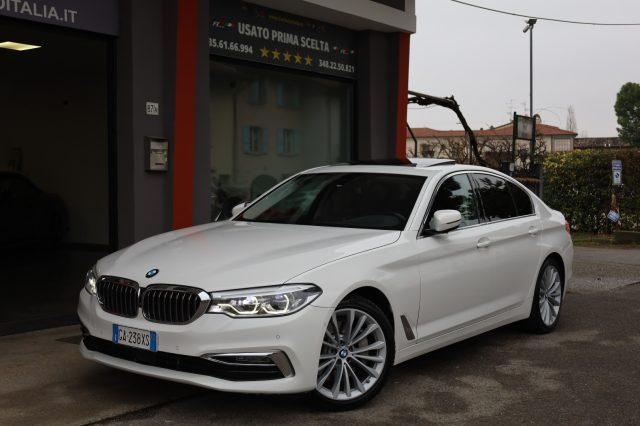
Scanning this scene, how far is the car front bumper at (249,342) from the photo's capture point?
4.39 m

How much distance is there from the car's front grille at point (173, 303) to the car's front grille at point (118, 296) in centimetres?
11

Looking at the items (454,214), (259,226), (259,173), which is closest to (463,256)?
(454,214)

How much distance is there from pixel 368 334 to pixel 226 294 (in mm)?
1010

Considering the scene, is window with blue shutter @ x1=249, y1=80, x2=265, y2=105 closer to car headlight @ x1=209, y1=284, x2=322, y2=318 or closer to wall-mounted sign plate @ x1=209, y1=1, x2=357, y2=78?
wall-mounted sign plate @ x1=209, y1=1, x2=357, y2=78

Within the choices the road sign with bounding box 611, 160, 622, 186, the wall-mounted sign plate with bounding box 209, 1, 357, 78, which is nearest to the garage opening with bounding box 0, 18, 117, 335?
the wall-mounted sign plate with bounding box 209, 1, 357, 78

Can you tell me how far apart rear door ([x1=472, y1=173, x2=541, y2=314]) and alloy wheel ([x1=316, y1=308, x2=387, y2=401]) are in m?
1.44

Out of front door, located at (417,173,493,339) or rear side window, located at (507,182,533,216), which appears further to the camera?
rear side window, located at (507,182,533,216)

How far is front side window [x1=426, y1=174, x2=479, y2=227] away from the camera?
6.02m

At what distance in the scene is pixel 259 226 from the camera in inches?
235

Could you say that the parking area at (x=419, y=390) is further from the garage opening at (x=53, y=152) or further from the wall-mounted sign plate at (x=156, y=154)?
the garage opening at (x=53, y=152)

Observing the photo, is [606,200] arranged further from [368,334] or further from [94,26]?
[368,334]

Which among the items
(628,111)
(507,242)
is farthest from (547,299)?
(628,111)

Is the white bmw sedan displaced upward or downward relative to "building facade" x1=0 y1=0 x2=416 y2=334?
downward

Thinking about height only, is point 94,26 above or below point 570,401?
above
